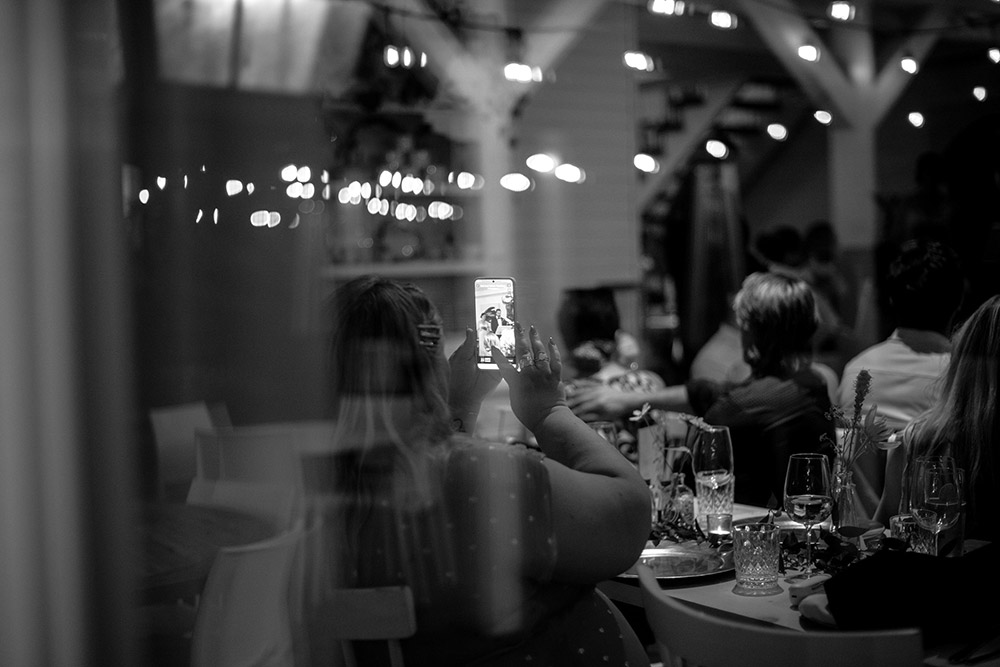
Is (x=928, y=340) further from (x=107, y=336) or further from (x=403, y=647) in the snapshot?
(x=107, y=336)

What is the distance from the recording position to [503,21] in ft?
17.9

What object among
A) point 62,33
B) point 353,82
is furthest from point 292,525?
point 353,82

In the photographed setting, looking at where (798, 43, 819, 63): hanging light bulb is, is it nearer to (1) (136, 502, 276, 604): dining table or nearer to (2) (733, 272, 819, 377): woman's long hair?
(2) (733, 272, 819, 377): woman's long hair

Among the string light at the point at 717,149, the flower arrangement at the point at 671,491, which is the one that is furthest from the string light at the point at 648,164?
the flower arrangement at the point at 671,491

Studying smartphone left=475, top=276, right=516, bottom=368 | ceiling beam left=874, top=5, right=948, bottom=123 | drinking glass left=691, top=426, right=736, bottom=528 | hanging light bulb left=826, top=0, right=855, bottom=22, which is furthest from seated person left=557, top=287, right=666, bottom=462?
hanging light bulb left=826, top=0, right=855, bottom=22

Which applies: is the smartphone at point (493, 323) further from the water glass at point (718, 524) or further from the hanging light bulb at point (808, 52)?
the hanging light bulb at point (808, 52)

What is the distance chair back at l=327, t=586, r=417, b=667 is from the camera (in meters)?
1.41

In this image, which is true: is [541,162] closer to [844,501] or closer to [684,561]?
[844,501]

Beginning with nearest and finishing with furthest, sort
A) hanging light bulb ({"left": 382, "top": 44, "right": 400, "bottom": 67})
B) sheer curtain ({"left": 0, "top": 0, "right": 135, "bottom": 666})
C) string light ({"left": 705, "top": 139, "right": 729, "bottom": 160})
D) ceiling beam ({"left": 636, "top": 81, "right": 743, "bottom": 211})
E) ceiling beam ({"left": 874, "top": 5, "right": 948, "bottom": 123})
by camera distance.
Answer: sheer curtain ({"left": 0, "top": 0, "right": 135, "bottom": 666}) < ceiling beam ({"left": 874, "top": 5, "right": 948, "bottom": 123}) < hanging light bulb ({"left": 382, "top": 44, "right": 400, "bottom": 67}) < ceiling beam ({"left": 636, "top": 81, "right": 743, "bottom": 211}) < string light ({"left": 705, "top": 139, "right": 729, "bottom": 160})

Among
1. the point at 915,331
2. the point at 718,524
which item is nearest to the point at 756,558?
the point at 718,524

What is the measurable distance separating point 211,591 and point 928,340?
1814 millimetres

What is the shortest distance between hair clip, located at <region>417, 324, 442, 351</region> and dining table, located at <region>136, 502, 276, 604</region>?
1.09 ft

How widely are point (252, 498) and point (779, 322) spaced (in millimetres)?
1442

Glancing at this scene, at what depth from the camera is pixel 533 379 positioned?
5.30 ft
